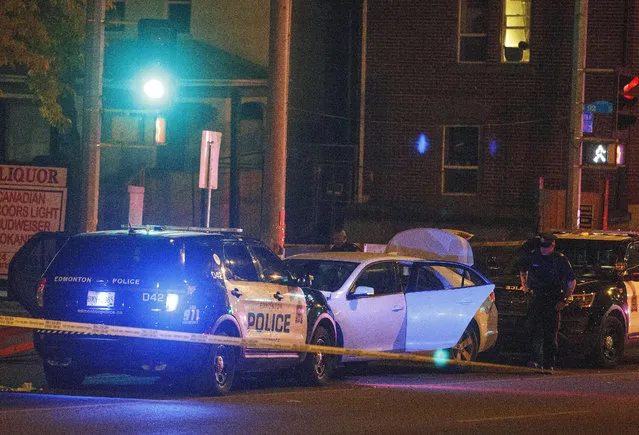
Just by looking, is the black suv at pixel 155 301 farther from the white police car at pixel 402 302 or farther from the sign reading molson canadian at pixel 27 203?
the sign reading molson canadian at pixel 27 203

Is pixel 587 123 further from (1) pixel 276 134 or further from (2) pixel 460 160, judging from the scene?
(2) pixel 460 160

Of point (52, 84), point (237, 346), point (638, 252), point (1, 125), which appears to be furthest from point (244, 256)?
point (1, 125)

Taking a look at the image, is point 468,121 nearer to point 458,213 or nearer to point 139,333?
point 458,213

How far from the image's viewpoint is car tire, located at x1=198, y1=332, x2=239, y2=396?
12.1 metres

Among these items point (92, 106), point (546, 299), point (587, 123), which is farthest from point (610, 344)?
point (92, 106)

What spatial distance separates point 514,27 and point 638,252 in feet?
41.8

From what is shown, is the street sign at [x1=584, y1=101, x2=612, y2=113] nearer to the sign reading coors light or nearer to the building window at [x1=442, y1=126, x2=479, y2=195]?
the sign reading coors light

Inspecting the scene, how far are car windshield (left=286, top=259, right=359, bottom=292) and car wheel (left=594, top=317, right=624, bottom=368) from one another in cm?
393

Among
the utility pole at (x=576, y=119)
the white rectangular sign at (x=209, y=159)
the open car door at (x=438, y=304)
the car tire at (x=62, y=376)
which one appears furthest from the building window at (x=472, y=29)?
the car tire at (x=62, y=376)

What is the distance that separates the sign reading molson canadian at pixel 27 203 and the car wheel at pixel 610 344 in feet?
27.2

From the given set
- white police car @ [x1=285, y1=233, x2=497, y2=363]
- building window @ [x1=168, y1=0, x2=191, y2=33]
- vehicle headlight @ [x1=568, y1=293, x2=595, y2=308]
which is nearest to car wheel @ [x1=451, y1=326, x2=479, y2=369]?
white police car @ [x1=285, y1=233, x2=497, y2=363]

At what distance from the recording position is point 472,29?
29859 millimetres

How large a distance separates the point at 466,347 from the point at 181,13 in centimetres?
1651

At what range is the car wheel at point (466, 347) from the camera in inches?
643
